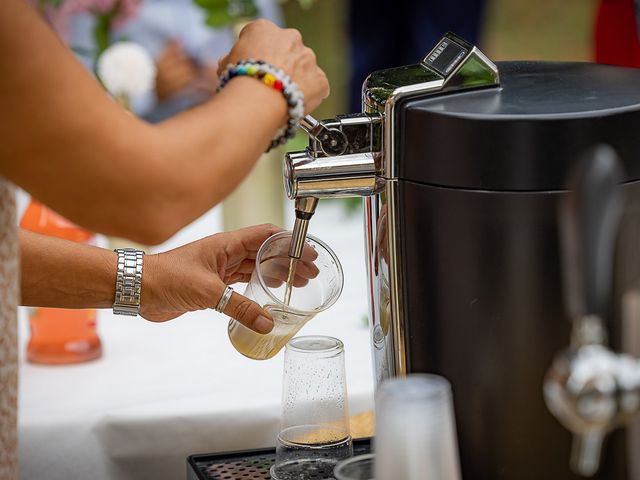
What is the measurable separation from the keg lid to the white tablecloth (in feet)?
1.65

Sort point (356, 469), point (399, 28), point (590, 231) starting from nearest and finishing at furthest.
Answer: point (590, 231), point (356, 469), point (399, 28)

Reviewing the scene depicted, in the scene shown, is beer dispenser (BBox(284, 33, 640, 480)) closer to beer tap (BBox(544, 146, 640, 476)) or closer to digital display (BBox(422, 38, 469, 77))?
digital display (BBox(422, 38, 469, 77))

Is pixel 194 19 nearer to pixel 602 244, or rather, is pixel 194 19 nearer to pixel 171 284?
pixel 171 284

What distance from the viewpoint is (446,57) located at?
93cm

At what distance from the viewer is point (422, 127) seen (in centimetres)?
87

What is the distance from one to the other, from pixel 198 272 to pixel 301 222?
8.0 inches

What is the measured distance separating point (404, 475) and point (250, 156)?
26 centimetres

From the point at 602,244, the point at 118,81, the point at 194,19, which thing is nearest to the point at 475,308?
the point at 602,244

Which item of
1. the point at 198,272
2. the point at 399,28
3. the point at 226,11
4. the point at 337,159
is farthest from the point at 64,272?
the point at 399,28

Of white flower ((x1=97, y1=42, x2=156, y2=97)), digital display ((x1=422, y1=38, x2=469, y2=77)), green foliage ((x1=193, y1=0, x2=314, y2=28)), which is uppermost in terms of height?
green foliage ((x1=193, y1=0, x2=314, y2=28))

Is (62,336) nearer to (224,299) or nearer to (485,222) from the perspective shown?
(224,299)

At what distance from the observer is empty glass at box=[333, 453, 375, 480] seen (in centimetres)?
83

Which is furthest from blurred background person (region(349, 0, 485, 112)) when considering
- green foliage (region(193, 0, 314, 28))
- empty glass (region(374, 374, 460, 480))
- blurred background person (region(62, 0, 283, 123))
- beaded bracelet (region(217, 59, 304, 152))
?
empty glass (region(374, 374, 460, 480))

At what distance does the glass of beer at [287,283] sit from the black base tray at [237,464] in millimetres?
111
